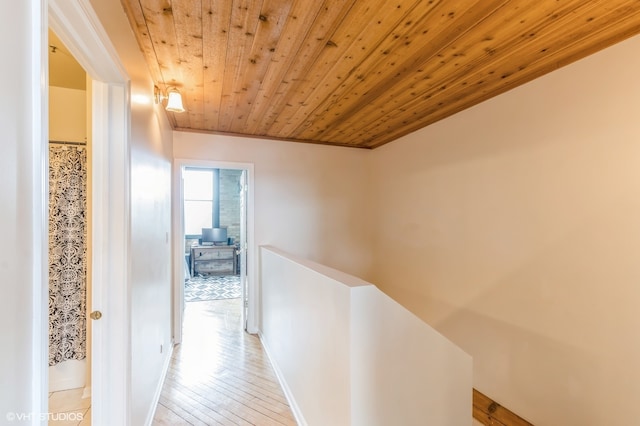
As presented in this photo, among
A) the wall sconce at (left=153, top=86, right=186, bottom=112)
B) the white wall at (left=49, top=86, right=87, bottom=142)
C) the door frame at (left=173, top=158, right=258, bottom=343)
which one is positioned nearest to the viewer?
the wall sconce at (left=153, top=86, right=186, bottom=112)

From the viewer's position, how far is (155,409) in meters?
2.18

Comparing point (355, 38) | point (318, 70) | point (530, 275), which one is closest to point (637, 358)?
point (530, 275)

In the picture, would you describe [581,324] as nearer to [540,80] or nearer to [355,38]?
[540,80]

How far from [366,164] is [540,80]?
2431mm

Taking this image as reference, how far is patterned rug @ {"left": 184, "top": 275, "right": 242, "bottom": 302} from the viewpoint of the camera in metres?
5.32

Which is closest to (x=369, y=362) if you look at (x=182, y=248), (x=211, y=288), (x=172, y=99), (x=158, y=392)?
(x=158, y=392)

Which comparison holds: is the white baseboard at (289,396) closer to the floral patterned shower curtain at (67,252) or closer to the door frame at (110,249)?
the door frame at (110,249)

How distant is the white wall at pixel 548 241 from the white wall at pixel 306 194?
1276 millimetres

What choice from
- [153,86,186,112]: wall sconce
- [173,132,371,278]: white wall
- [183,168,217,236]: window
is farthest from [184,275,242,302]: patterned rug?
[153,86,186,112]: wall sconce

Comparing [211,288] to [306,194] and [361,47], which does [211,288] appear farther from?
[361,47]

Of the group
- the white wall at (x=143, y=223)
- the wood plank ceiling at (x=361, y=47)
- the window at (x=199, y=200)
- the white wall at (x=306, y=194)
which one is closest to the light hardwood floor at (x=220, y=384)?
the white wall at (x=143, y=223)

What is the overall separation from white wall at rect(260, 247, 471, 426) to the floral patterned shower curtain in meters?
1.85

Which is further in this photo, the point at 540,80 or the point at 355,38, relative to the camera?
the point at 540,80

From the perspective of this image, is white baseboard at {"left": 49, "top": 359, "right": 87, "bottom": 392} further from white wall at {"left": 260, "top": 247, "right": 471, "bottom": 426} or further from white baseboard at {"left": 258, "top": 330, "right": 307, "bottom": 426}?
white wall at {"left": 260, "top": 247, "right": 471, "bottom": 426}
